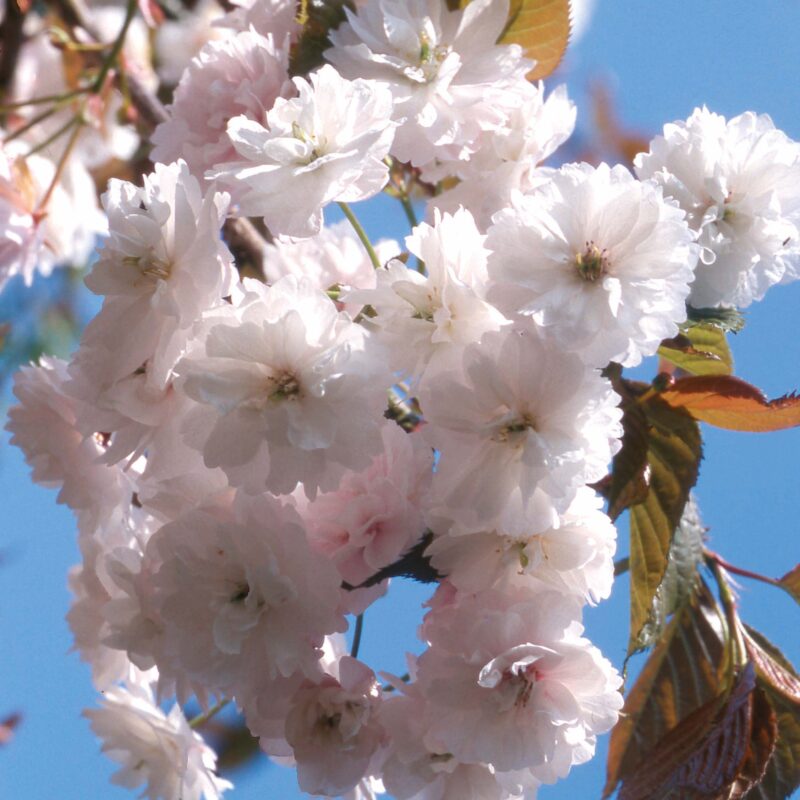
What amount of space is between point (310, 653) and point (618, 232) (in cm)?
28

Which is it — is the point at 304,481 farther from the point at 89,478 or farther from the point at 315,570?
the point at 89,478

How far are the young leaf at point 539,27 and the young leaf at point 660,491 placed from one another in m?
0.24

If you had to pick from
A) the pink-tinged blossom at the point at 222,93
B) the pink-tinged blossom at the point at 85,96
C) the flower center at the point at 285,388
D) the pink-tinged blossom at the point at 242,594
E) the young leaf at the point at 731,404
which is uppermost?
the pink-tinged blossom at the point at 85,96

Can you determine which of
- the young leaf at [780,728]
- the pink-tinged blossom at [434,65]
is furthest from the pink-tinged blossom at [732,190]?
the young leaf at [780,728]

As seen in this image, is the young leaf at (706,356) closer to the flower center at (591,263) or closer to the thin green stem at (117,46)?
the flower center at (591,263)

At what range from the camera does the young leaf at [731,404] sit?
2.17 feet

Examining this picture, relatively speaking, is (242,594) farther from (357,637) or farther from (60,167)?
(60,167)

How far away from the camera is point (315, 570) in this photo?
556 millimetres

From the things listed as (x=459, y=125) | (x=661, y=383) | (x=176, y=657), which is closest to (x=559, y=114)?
(x=459, y=125)

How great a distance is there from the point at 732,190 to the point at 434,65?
0.19m

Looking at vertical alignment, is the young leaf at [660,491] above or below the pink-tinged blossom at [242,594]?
above

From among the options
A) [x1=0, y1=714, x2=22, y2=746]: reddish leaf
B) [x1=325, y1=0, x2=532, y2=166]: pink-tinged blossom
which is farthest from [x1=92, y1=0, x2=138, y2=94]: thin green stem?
[x1=0, y1=714, x2=22, y2=746]: reddish leaf

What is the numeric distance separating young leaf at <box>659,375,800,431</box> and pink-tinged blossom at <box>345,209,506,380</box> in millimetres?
203

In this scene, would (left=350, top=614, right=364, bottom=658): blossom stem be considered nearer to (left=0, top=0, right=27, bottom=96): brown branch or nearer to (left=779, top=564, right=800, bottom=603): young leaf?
(left=779, top=564, right=800, bottom=603): young leaf
